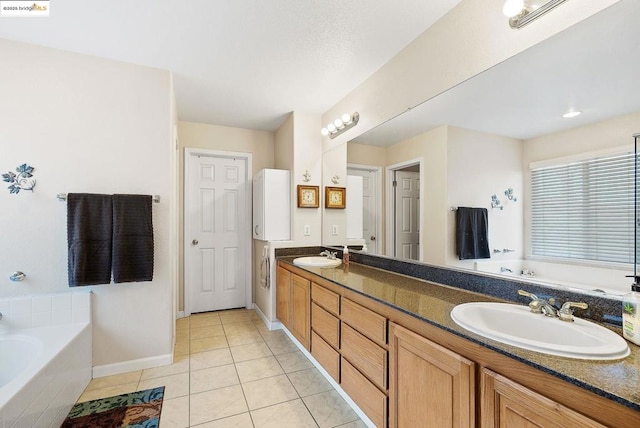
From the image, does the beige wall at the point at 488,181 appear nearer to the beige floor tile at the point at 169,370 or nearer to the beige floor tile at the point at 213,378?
the beige floor tile at the point at 213,378

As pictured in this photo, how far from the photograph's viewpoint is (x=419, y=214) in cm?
202

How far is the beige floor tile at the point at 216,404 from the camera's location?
5.81 feet

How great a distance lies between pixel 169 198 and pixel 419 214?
202cm

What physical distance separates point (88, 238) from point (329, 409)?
2.06 metres

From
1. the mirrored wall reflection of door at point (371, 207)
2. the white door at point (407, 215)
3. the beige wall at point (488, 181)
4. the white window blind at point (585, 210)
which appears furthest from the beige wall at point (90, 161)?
the white window blind at point (585, 210)

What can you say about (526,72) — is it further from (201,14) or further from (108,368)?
(108,368)

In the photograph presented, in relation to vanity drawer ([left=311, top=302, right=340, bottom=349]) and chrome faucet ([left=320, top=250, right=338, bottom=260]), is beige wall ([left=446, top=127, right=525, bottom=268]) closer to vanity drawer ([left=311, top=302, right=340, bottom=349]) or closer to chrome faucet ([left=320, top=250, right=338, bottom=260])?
vanity drawer ([left=311, top=302, right=340, bottom=349])

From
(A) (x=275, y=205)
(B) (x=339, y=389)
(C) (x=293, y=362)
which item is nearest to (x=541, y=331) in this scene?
(B) (x=339, y=389)

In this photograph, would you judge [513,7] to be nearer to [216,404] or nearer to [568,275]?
[568,275]

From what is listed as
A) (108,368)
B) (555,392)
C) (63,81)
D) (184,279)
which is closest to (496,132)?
(555,392)

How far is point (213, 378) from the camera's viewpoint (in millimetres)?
2195

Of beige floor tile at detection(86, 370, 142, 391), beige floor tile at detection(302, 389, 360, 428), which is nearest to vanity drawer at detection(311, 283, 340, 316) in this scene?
beige floor tile at detection(302, 389, 360, 428)

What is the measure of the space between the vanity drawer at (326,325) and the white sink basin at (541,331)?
0.87 metres

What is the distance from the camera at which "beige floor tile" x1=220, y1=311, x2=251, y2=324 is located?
340cm
